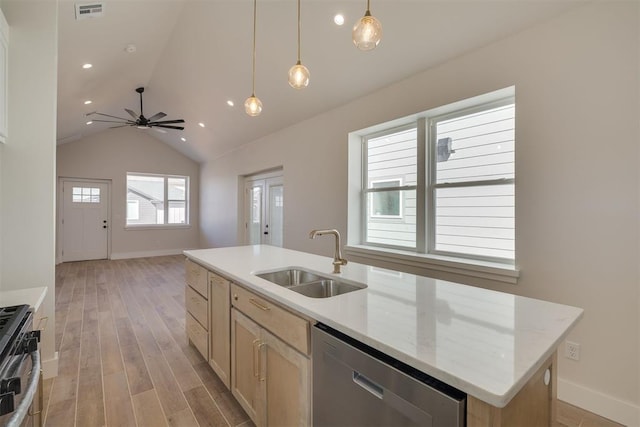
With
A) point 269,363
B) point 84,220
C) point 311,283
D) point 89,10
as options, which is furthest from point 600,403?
point 84,220

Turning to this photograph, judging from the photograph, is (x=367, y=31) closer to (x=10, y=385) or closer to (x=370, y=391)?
(x=370, y=391)

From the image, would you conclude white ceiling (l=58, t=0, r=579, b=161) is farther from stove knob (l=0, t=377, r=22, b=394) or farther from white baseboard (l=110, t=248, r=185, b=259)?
white baseboard (l=110, t=248, r=185, b=259)

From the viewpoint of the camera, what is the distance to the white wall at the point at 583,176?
70.4 inches

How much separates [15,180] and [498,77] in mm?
3693

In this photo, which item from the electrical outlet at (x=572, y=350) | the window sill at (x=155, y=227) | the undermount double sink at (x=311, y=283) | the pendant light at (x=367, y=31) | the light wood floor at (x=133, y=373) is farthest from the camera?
the window sill at (x=155, y=227)

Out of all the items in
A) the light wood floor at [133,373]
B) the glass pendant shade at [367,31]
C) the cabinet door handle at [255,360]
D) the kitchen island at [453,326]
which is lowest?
the light wood floor at [133,373]

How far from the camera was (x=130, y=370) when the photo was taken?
242 centimetres

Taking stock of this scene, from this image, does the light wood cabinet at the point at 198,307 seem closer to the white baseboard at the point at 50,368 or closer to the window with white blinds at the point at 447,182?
the white baseboard at the point at 50,368

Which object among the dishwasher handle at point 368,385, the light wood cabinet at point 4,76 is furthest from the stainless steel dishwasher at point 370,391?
the light wood cabinet at point 4,76

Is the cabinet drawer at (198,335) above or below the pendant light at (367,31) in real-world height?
below

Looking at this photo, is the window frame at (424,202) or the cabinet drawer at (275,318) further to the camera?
the window frame at (424,202)

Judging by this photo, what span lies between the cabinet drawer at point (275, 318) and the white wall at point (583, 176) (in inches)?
72.3

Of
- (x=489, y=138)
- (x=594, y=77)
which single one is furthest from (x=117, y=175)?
(x=594, y=77)

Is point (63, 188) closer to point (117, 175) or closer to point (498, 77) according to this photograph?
point (117, 175)
